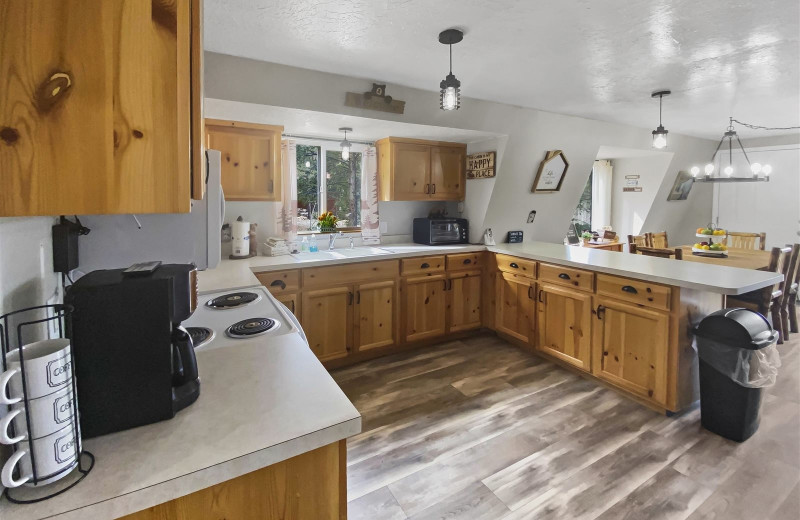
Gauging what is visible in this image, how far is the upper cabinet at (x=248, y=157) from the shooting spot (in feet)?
9.50

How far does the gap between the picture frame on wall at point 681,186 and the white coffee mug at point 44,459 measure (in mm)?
6541

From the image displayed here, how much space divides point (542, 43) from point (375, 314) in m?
2.29

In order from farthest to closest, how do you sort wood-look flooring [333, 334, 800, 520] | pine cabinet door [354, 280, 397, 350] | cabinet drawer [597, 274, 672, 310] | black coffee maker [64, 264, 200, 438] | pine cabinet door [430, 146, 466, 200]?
pine cabinet door [430, 146, 466, 200] < pine cabinet door [354, 280, 397, 350] < cabinet drawer [597, 274, 672, 310] < wood-look flooring [333, 334, 800, 520] < black coffee maker [64, 264, 200, 438]

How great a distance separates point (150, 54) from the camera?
67 cm

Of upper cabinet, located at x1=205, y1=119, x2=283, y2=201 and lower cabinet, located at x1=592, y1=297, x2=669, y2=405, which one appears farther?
upper cabinet, located at x1=205, y1=119, x2=283, y2=201

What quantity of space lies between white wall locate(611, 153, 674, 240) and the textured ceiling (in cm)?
195

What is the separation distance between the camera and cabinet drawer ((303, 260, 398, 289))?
3.01 meters

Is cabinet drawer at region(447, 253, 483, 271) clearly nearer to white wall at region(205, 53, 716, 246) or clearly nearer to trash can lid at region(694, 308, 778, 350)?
white wall at region(205, 53, 716, 246)

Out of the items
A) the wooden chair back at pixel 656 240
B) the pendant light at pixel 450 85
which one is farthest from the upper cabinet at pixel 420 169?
the wooden chair back at pixel 656 240

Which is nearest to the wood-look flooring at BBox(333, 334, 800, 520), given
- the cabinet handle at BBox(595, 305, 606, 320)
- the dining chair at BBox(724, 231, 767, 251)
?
the cabinet handle at BBox(595, 305, 606, 320)

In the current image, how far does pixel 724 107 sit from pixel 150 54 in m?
4.76

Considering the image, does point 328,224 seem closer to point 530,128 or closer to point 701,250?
point 530,128

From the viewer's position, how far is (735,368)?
2.17 m

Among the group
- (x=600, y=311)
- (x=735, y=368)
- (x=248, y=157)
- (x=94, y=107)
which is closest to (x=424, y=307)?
(x=600, y=311)
